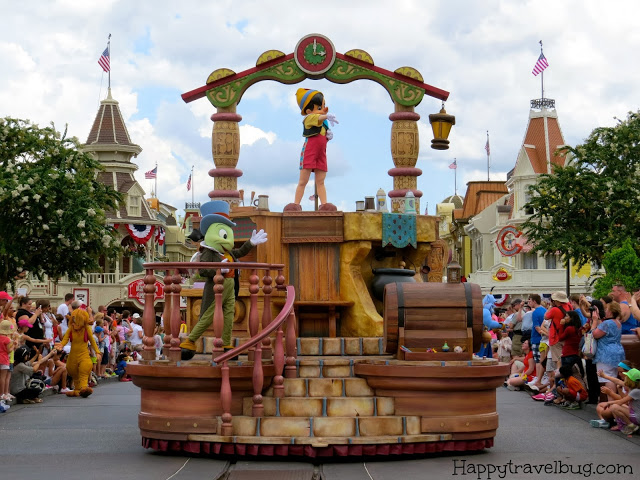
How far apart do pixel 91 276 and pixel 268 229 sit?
53.0 m

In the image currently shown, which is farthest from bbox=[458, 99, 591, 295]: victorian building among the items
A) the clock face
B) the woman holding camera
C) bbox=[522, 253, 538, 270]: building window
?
the clock face

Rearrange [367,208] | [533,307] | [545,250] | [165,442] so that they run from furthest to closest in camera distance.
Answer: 1. [545,250]
2. [533,307]
3. [367,208]
4. [165,442]

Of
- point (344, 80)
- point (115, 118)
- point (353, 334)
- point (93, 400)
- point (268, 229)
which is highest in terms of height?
point (115, 118)

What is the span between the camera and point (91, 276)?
64.4m

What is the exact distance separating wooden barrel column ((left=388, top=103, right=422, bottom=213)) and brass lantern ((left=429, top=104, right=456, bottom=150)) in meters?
0.28

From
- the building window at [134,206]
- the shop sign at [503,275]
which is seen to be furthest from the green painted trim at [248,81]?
the building window at [134,206]

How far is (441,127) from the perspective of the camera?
1469 centimetres

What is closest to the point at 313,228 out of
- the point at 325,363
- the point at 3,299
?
the point at 325,363

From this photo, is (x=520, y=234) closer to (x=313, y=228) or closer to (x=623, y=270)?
(x=623, y=270)

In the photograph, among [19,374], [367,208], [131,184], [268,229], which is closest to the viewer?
[268,229]

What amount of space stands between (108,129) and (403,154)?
51009 millimetres

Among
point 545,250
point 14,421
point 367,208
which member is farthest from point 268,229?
point 545,250

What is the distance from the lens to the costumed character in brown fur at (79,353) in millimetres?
18469

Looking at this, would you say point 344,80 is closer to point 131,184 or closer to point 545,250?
point 545,250
